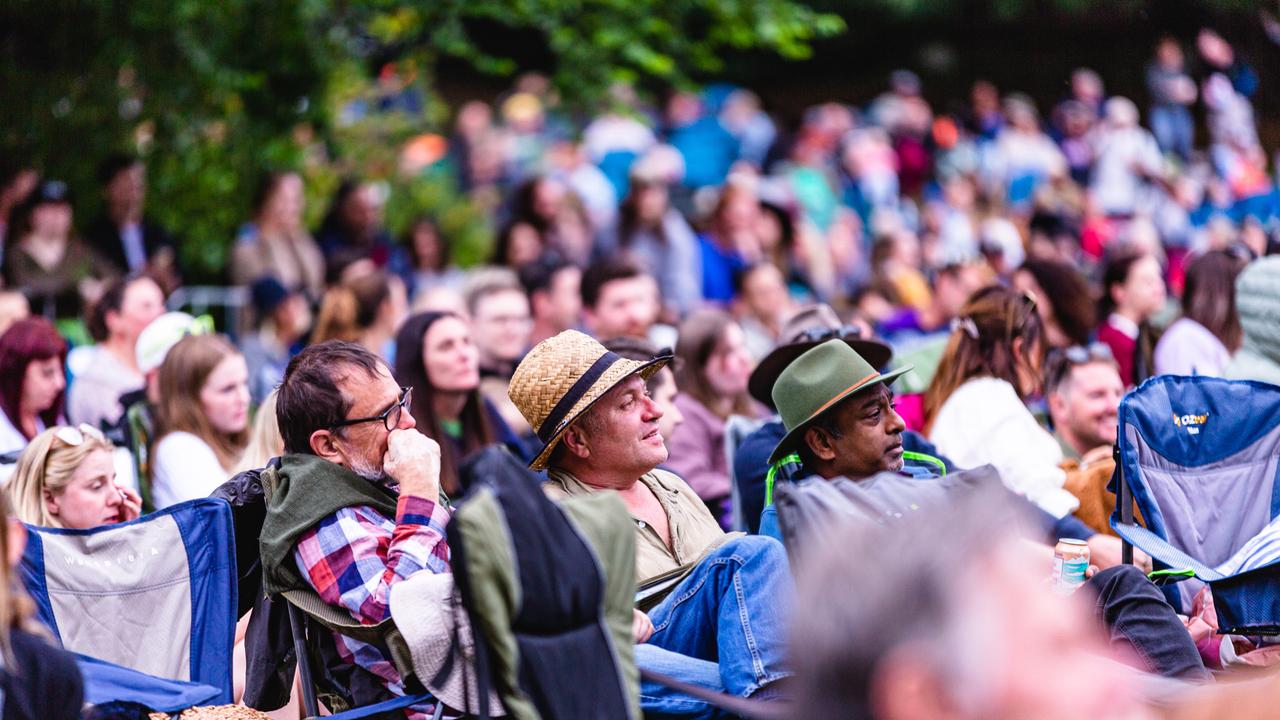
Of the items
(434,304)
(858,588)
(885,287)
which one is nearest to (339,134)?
(434,304)

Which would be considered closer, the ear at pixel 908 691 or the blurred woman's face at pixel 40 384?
the ear at pixel 908 691

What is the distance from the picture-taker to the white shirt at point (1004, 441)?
5.74 meters

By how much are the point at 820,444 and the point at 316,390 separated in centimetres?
174

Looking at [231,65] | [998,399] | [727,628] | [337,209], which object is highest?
[231,65]

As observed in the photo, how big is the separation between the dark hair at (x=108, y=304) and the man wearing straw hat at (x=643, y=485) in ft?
11.3

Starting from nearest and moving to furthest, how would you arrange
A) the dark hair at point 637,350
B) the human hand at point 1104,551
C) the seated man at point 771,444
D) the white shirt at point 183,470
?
the seated man at point 771,444 → the human hand at point 1104,551 → the white shirt at point 183,470 → the dark hair at point 637,350

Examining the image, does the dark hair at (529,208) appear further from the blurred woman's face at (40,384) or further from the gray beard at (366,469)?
the gray beard at (366,469)

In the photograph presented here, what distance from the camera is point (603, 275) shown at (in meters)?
8.39

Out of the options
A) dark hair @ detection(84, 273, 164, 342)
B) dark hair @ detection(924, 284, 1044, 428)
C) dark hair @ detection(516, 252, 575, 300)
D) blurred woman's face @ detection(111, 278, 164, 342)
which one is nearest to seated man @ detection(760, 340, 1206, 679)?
dark hair @ detection(924, 284, 1044, 428)

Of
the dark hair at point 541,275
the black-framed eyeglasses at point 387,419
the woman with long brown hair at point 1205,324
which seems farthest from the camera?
the dark hair at point 541,275

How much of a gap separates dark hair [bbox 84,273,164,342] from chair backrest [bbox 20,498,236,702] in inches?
128

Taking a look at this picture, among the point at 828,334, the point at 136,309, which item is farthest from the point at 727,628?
the point at 136,309

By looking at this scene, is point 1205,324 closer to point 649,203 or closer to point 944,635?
point 649,203

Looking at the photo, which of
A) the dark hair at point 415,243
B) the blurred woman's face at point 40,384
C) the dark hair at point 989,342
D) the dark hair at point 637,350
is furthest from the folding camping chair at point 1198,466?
the dark hair at point 415,243
